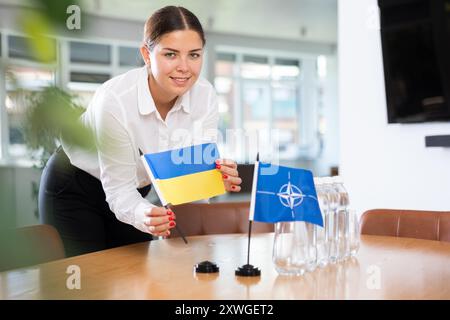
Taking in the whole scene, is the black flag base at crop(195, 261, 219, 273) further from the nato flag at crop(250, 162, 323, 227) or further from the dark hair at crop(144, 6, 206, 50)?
the dark hair at crop(144, 6, 206, 50)

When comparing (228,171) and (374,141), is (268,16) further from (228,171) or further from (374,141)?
(228,171)

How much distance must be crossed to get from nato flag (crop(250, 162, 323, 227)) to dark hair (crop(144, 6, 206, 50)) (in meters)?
0.69

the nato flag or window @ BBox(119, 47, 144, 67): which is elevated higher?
window @ BBox(119, 47, 144, 67)

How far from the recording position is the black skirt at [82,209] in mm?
1967

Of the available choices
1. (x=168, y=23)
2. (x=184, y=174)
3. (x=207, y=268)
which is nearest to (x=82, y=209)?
(x=184, y=174)

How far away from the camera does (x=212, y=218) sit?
8.02ft

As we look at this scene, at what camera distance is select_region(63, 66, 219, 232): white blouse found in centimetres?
170

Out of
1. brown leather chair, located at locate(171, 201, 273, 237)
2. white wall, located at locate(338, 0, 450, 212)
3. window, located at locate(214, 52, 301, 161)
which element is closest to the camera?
brown leather chair, located at locate(171, 201, 273, 237)

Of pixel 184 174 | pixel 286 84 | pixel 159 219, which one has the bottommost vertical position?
pixel 159 219

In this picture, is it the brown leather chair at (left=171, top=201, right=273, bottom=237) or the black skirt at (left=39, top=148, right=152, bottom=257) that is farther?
the brown leather chair at (left=171, top=201, right=273, bottom=237)

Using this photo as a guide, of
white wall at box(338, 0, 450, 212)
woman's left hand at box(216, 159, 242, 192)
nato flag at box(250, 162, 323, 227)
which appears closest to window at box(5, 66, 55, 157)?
nato flag at box(250, 162, 323, 227)

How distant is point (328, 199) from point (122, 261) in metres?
0.56

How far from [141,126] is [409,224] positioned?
1123 mm

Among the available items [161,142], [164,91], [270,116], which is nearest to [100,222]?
[161,142]
